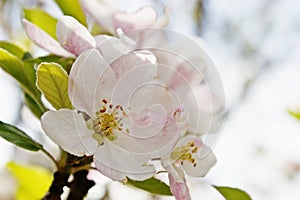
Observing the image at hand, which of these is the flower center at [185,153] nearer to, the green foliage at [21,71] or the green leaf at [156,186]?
the green leaf at [156,186]

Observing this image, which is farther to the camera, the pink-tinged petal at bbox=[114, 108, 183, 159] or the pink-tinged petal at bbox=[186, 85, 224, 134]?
the pink-tinged petal at bbox=[186, 85, 224, 134]

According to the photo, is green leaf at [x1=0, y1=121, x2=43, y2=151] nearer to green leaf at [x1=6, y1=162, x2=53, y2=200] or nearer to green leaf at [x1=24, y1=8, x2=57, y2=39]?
green leaf at [x1=24, y1=8, x2=57, y2=39]

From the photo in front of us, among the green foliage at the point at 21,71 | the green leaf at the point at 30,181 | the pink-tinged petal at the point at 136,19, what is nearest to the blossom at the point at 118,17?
the pink-tinged petal at the point at 136,19

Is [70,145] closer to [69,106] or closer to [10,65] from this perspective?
[69,106]

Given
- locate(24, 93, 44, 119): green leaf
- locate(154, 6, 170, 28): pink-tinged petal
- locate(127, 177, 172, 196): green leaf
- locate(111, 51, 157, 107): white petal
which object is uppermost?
locate(154, 6, 170, 28): pink-tinged petal

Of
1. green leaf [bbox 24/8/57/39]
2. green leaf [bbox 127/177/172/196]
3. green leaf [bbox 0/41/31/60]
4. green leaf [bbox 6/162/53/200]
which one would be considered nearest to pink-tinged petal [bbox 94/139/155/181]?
green leaf [bbox 127/177/172/196]

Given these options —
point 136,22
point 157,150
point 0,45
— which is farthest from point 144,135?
point 0,45
